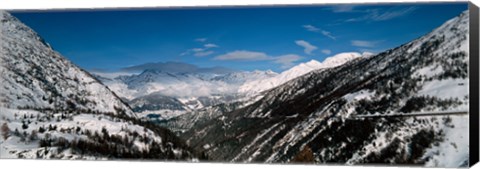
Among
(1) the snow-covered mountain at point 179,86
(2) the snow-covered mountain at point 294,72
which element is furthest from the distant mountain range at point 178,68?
(2) the snow-covered mountain at point 294,72

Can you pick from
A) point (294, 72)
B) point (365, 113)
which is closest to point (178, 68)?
point (294, 72)

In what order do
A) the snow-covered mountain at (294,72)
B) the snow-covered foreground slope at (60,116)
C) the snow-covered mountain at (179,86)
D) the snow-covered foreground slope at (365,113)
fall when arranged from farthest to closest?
the snow-covered mountain at (179,86) → the snow-covered foreground slope at (60,116) → the snow-covered mountain at (294,72) → the snow-covered foreground slope at (365,113)

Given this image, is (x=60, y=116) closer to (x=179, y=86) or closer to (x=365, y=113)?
(x=179, y=86)

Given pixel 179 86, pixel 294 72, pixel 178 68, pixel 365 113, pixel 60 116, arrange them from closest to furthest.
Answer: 1. pixel 365 113
2. pixel 294 72
3. pixel 178 68
4. pixel 60 116
5. pixel 179 86

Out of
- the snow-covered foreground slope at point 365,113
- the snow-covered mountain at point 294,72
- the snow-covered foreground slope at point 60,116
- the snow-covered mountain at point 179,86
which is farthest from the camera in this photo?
the snow-covered mountain at point 179,86

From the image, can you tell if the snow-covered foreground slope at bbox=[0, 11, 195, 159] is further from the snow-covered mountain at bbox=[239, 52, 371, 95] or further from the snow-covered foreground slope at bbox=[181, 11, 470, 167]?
the snow-covered mountain at bbox=[239, 52, 371, 95]

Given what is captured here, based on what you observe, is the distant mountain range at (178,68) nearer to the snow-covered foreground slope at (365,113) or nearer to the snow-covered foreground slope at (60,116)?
the snow-covered foreground slope at (365,113)

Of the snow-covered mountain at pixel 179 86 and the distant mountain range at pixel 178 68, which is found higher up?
the distant mountain range at pixel 178 68
